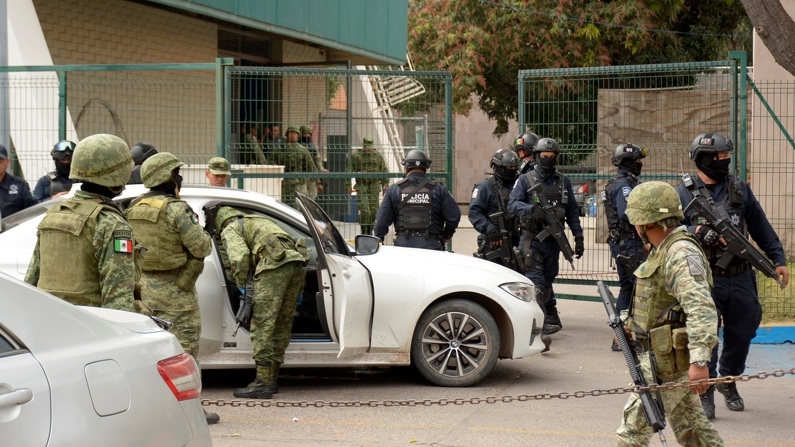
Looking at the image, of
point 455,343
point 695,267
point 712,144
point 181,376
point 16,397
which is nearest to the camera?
point 16,397

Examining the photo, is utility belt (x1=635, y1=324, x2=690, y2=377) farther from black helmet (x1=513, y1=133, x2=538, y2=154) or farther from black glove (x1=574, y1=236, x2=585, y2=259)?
black helmet (x1=513, y1=133, x2=538, y2=154)

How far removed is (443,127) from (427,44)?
17697mm

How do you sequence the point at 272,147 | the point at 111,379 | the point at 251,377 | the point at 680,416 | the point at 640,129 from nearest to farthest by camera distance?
1. the point at 111,379
2. the point at 680,416
3. the point at 251,377
4. the point at 272,147
5. the point at 640,129

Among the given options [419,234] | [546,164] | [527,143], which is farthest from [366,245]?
[527,143]

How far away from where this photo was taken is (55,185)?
1018cm

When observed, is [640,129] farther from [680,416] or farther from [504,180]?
[680,416]

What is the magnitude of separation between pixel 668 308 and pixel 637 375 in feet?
1.20

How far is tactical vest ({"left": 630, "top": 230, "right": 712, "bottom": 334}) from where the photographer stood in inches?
195

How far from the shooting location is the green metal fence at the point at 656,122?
10406 millimetres

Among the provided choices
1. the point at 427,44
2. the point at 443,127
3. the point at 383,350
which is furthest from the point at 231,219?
the point at 427,44

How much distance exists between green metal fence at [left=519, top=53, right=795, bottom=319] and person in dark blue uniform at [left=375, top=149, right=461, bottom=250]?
1.77m

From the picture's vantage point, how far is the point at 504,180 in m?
10.2

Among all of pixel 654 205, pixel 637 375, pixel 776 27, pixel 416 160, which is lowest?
pixel 637 375

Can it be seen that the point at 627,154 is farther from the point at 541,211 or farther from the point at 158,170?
the point at 158,170
